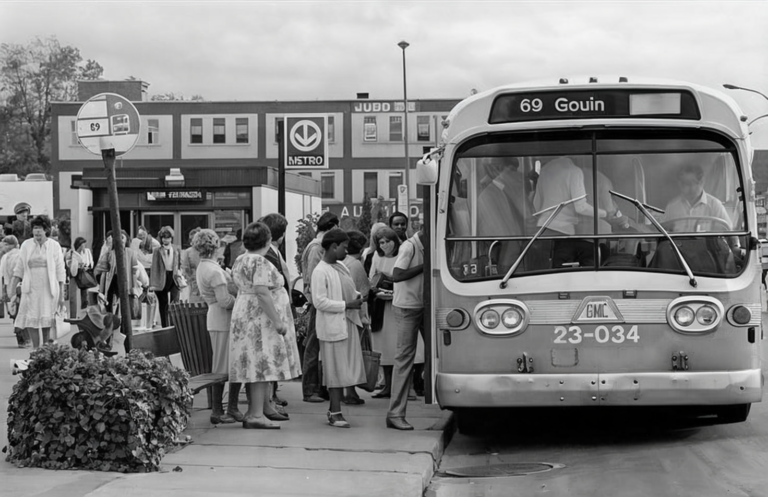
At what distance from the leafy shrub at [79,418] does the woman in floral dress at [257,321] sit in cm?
140

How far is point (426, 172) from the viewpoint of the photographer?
28.5ft

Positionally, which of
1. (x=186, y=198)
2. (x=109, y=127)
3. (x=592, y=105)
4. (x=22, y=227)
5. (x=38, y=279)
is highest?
(x=186, y=198)

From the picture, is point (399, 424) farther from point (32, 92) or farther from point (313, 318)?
point (32, 92)

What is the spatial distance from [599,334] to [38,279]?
8201mm

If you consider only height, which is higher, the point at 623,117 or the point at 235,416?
the point at 623,117

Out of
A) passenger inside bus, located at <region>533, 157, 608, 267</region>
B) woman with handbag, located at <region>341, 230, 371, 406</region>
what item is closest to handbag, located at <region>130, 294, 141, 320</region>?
woman with handbag, located at <region>341, 230, 371, 406</region>

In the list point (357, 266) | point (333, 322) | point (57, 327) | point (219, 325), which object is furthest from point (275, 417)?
point (57, 327)

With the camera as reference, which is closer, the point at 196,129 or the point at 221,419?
the point at 221,419

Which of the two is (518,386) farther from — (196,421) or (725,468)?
(196,421)

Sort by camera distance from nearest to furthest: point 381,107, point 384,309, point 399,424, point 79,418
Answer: point 79,418, point 399,424, point 384,309, point 381,107

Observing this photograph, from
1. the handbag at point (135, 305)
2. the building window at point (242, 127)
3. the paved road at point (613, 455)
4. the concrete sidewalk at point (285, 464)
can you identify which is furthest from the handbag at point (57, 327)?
the building window at point (242, 127)

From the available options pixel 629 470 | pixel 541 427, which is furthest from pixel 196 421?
pixel 629 470

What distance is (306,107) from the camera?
222 feet

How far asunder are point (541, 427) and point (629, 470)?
248cm
